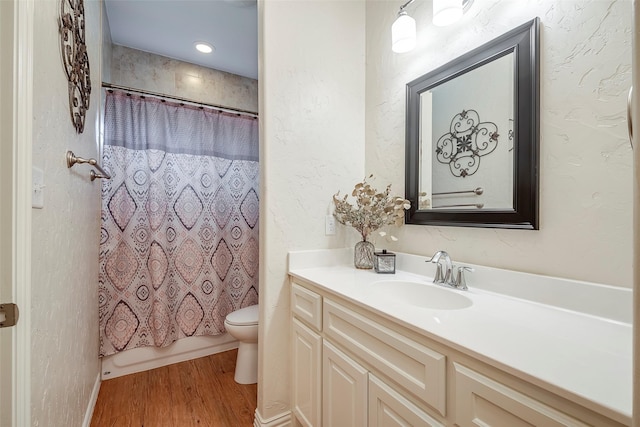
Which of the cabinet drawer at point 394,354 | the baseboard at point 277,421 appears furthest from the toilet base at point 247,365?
the cabinet drawer at point 394,354

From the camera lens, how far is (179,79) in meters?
2.42

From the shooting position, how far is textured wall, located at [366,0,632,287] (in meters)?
0.78

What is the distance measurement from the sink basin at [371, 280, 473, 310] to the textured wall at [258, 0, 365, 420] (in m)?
0.47

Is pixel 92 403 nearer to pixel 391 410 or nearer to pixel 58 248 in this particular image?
pixel 58 248

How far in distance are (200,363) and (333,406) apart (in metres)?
1.53

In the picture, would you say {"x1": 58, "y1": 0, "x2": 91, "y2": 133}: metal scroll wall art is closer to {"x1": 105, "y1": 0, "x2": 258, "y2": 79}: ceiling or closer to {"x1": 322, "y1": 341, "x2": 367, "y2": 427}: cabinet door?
{"x1": 105, "y1": 0, "x2": 258, "y2": 79}: ceiling

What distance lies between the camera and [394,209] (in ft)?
4.70

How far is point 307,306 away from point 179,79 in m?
2.33

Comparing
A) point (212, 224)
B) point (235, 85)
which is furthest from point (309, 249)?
point (235, 85)

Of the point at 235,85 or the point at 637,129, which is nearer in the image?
the point at 637,129

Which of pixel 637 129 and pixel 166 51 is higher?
pixel 166 51

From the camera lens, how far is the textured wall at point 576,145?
0.78 m

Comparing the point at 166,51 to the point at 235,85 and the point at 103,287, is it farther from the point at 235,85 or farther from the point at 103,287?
the point at 103,287

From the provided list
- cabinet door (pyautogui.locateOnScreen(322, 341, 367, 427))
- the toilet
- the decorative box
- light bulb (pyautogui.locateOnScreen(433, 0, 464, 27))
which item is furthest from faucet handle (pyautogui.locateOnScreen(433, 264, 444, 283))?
the toilet
